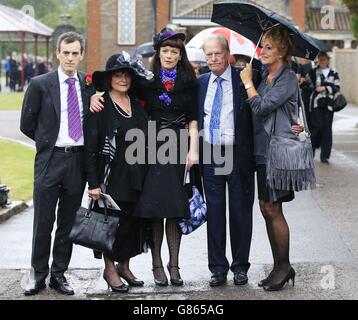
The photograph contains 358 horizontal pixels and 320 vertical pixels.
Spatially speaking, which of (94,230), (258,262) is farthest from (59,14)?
(94,230)

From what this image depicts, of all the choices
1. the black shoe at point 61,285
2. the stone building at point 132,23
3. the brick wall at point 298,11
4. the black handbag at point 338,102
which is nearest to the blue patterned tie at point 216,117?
the black shoe at point 61,285

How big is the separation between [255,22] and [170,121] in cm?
111

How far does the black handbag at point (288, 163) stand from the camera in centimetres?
707

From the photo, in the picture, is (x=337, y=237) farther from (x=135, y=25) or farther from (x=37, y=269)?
(x=135, y=25)

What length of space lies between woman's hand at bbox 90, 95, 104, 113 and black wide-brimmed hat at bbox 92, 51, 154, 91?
0.45 ft

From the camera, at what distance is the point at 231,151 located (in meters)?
7.37

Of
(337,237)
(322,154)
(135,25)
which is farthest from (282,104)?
(135,25)

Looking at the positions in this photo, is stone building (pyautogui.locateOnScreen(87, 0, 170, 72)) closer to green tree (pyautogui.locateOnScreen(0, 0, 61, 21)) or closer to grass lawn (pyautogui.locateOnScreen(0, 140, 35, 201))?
green tree (pyautogui.locateOnScreen(0, 0, 61, 21))

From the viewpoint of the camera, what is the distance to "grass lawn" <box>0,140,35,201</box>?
1315 cm

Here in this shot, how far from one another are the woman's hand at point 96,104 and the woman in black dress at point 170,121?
0.39 meters

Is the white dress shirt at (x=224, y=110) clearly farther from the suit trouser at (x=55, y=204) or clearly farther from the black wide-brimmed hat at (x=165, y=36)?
the suit trouser at (x=55, y=204)

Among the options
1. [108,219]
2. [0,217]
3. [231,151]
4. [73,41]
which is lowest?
[0,217]

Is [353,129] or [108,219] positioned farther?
[353,129]
